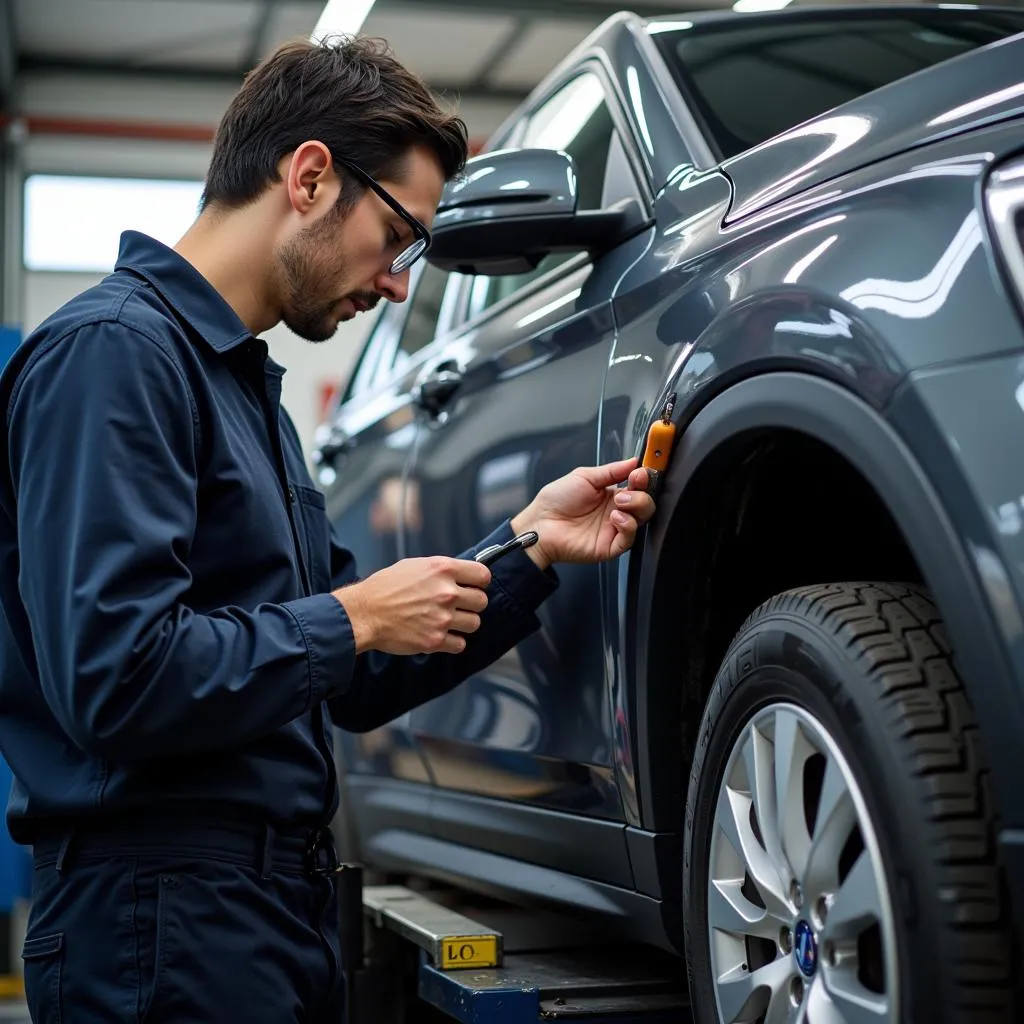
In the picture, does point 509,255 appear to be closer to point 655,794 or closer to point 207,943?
point 655,794

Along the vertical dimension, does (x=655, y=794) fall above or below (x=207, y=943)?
above

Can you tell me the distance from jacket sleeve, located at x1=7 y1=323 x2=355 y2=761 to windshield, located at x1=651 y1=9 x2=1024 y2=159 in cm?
85

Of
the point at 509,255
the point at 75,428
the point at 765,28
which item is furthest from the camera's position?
the point at 765,28

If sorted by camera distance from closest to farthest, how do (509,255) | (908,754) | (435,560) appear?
1. (908,754)
2. (435,560)
3. (509,255)

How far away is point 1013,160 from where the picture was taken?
3.74 ft

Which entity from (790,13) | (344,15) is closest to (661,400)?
(790,13)

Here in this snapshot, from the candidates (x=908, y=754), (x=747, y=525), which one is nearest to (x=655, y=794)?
(x=747, y=525)

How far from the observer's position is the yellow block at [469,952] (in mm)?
2000

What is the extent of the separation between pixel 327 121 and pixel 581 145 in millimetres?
636

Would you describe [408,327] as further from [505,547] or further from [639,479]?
[639,479]

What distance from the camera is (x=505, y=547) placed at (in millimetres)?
1772

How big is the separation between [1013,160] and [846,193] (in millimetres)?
209

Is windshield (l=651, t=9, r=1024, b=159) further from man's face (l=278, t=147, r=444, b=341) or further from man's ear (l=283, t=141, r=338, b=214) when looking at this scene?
man's ear (l=283, t=141, r=338, b=214)

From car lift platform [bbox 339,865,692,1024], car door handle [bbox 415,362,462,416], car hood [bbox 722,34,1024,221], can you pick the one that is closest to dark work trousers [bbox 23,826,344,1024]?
car lift platform [bbox 339,865,692,1024]
